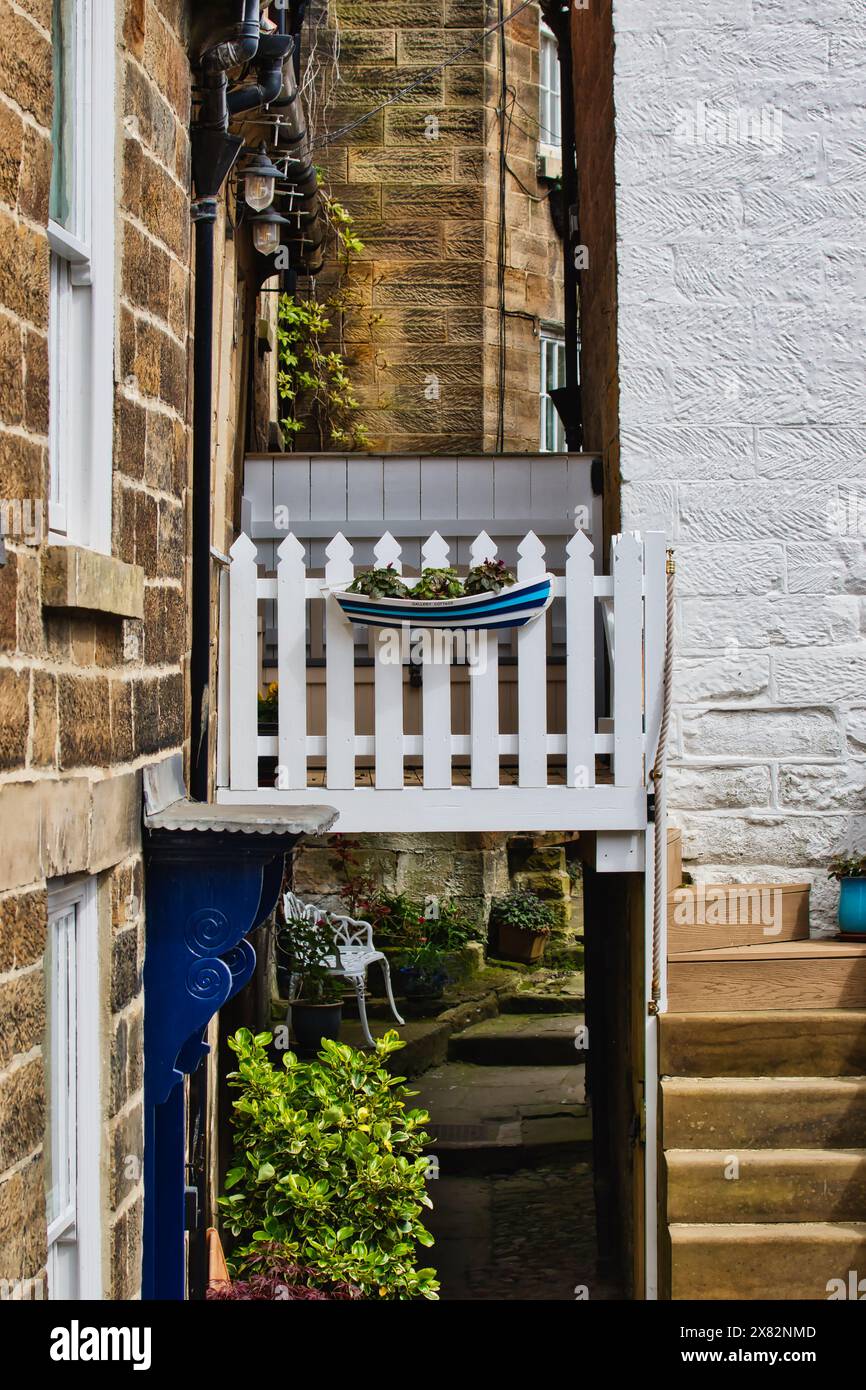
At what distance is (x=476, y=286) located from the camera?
1315 centimetres

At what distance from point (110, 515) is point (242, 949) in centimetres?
120

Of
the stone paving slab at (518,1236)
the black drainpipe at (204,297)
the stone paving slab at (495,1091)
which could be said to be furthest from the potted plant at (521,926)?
the black drainpipe at (204,297)

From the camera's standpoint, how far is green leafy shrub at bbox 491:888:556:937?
42.9 ft

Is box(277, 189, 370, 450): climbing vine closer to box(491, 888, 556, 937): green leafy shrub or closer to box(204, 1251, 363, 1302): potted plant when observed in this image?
box(491, 888, 556, 937): green leafy shrub

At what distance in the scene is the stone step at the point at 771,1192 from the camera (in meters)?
5.41

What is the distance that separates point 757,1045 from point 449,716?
1.65 meters

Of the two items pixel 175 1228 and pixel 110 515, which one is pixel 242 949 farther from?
pixel 110 515

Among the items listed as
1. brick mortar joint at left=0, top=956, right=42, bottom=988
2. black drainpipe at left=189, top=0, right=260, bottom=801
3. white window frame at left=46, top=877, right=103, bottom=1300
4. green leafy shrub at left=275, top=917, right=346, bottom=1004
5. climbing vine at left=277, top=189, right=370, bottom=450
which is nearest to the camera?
brick mortar joint at left=0, top=956, right=42, bottom=988

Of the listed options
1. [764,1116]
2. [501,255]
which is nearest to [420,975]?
[501,255]

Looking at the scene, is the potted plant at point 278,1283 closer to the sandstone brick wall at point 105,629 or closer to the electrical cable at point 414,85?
the sandstone brick wall at point 105,629

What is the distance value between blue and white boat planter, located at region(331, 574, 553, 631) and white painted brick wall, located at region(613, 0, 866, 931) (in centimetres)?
102

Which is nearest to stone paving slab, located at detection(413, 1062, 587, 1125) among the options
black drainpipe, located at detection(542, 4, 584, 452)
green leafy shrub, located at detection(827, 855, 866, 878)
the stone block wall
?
the stone block wall

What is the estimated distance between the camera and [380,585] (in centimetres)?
573
